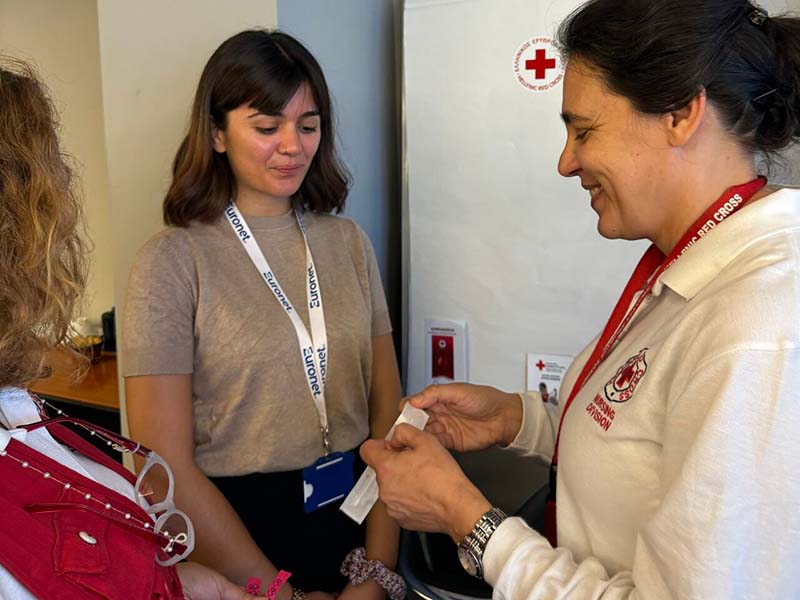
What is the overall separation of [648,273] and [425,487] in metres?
0.46

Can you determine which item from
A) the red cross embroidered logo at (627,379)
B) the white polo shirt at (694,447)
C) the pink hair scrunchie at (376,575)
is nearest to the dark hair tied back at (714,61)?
the white polo shirt at (694,447)

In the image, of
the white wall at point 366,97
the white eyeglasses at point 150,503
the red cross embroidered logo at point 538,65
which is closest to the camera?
the white eyeglasses at point 150,503

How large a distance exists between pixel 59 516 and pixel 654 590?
0.60 metres

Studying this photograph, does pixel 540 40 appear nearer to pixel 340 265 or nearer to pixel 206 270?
pixel 340 265

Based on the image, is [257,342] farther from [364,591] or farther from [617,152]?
[617,152]

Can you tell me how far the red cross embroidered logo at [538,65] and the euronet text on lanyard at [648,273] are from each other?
31.0 inches

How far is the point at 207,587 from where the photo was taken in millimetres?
1002

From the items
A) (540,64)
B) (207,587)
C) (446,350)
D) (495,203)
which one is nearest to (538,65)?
(540,64)

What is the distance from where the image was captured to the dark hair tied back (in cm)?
79

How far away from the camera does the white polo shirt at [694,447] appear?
640 mm

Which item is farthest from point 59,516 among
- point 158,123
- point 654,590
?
point 158,123

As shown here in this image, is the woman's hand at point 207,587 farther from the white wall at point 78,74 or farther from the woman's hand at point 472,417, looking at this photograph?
the white wall at point 78,74

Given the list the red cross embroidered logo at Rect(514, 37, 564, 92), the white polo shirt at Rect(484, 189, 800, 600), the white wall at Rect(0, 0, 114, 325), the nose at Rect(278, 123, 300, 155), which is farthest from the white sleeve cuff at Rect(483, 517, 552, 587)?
the white wall at Rect(0, 0, 114, 325)

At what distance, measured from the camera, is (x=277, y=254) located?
1.47 metres
